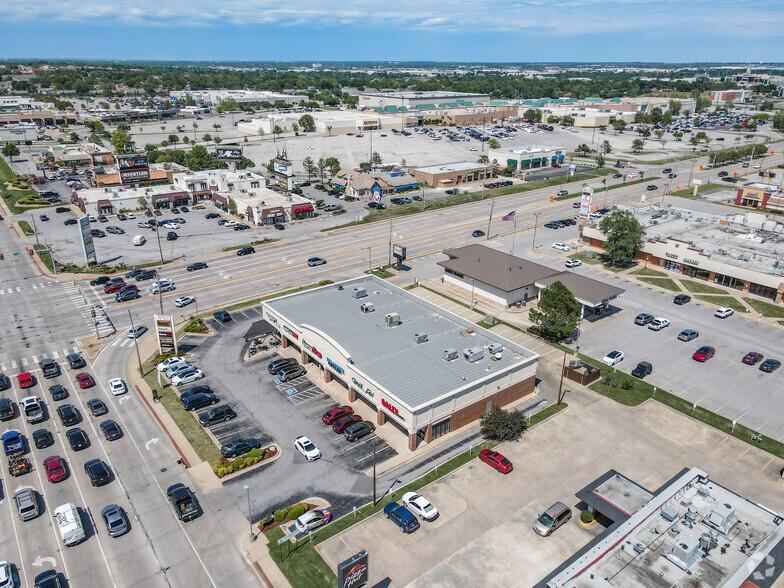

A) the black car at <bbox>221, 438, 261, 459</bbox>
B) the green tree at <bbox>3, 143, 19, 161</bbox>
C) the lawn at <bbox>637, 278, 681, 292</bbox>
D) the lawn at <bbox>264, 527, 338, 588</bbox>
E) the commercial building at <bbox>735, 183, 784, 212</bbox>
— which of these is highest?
the green tree at <bbox>3, 143, 19, 161</bbox>

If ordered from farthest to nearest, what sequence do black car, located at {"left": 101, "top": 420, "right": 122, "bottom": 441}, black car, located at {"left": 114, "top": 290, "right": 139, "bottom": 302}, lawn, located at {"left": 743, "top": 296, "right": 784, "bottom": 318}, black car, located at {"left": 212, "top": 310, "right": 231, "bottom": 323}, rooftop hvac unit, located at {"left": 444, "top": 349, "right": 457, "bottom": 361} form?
black car, located at {"left": 114, "top": 290, "right": 139, "bottom": 302} → lawn, located at {"left": 743, "top": 296, "right": 784, "bottom": 318} → black car, located at {"left": 212, "top": 310, "right": 231, "bottom": 323} → rooftop hvac unit, located at {"left": 444, "top": 349, "right": 457, "bottom": 361} → black car, located at {"left": 101, "top": 420, "right": 122, "bottom": 441}

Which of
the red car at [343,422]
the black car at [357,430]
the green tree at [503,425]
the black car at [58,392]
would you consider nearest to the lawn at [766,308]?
Answer: the green tree at [503,425]

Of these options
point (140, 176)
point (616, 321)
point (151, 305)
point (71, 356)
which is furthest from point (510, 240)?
point (140, 176)

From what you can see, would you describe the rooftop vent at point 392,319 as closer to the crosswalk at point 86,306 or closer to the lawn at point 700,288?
the crosswalk at point 86,306

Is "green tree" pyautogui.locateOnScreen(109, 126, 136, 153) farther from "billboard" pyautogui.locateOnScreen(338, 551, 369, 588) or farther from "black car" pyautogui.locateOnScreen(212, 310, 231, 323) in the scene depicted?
"billboard" pyautogui.locateOnScreen(338, 551, 369, 588)

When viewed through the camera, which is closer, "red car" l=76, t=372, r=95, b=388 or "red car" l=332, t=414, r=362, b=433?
"red car" l=332, t=414, r=362, b=433

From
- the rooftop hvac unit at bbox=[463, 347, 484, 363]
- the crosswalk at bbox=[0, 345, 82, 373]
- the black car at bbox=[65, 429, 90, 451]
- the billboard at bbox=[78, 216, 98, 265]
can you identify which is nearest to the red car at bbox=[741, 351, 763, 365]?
the rooftop hvac unit at bbox=[463, 347, 484, 363]

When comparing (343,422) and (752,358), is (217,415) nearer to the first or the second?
(343,422)

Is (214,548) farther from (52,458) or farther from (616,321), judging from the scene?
(616,321)
